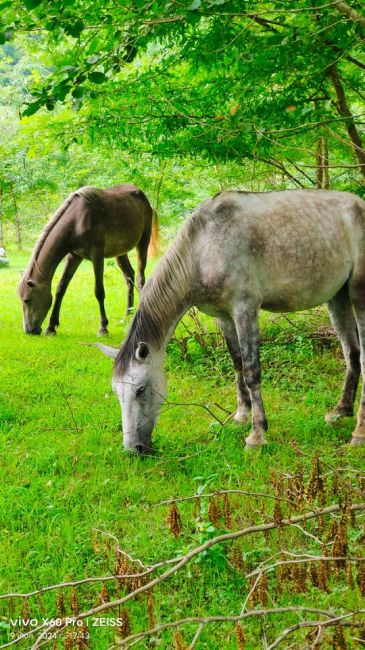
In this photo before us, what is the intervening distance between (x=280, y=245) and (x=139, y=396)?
167 cm

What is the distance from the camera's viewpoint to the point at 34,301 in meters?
7.69

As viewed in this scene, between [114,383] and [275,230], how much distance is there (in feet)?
5.90

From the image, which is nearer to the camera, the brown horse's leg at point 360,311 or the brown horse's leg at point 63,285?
the brown horse's leg at point 360,311

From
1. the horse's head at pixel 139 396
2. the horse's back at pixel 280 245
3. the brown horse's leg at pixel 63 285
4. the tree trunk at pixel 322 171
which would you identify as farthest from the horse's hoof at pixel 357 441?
the brown horse's leg at pixel 63 285

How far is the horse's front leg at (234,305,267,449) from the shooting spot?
4219mm

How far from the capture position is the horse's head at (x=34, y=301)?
7594 millimetres

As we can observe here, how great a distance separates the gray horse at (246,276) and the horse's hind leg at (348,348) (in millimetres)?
333

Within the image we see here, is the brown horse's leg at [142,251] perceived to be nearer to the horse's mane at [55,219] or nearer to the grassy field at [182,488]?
the horse's mane at [55,219]

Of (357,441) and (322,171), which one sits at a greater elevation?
(322,171)

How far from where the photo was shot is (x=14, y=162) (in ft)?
65.2

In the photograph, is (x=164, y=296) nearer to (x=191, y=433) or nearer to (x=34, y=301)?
(x=191, y=433)

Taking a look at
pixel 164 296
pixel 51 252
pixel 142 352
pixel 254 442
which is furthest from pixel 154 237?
pixel 254 442

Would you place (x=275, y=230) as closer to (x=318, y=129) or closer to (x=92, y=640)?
(x=318, y=129)

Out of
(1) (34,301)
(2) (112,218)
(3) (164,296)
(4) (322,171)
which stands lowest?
(1) (34,301)
